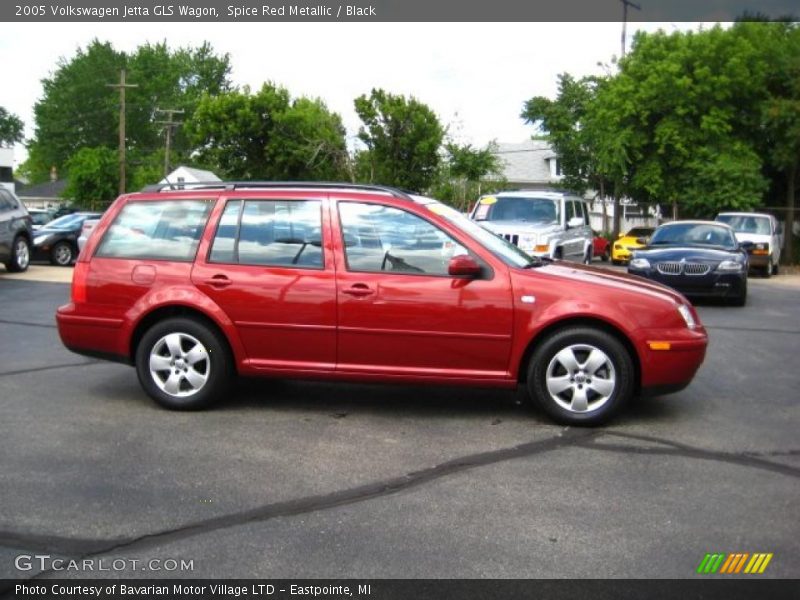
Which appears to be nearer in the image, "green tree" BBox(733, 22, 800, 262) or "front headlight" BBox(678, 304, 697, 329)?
"front headlight" BBox(678, 304, 697, 329)

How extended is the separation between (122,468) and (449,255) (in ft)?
8.60

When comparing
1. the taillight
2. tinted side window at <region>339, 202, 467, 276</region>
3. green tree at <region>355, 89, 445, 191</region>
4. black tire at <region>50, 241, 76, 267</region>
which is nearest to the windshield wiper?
tinted side window at <region>339, 202, 467, 276</region>

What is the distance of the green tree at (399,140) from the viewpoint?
37.4 meters

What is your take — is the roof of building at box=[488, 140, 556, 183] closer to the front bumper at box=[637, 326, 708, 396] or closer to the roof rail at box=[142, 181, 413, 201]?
the roof rail at box=[142, 181, 413, 201]

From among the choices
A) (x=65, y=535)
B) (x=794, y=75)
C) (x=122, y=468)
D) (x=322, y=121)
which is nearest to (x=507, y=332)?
(x=122, y=468)

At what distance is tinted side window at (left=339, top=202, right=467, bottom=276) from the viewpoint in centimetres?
633

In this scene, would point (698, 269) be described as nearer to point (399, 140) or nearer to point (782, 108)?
point (782, 108)

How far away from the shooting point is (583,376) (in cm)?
618

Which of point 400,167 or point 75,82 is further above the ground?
point 75,82

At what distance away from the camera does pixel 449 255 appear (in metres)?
6.33

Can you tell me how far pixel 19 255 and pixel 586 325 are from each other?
15.0 metres

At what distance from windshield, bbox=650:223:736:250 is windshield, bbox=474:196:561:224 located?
1.88 m

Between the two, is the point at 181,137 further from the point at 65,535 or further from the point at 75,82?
the point at 65,535

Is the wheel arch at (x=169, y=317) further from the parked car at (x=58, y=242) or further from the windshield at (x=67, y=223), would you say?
the windshield at (x=67, y=223)
